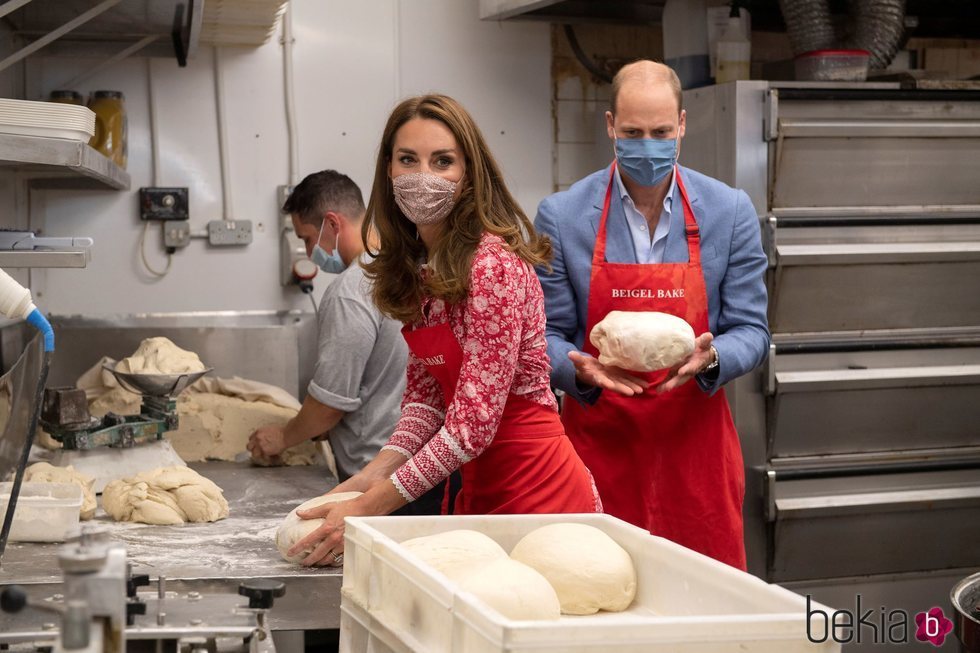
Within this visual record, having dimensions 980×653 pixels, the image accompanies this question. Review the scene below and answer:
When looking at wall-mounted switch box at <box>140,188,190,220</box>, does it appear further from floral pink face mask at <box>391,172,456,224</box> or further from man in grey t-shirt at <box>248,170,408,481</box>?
floral pink face mask at <box>391,172,456,224</box>

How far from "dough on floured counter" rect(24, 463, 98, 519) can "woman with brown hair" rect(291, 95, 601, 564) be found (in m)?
0.62

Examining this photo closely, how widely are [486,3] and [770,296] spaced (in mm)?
1517

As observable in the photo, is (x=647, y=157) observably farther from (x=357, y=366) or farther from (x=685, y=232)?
(x=357, y=366)

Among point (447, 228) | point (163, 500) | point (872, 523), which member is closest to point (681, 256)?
point (447, 228)

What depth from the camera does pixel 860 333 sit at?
3.46m

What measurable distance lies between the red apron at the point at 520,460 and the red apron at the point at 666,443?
0.48 m

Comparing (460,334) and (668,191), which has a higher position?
(668,191)

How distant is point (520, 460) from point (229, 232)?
222 centimetres

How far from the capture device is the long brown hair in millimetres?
1854

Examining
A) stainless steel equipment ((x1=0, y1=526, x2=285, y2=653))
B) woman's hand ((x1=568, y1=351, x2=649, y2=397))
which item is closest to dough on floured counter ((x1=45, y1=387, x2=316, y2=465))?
woman's hand ((x1=568, y1=351, x2=649, y2=397))

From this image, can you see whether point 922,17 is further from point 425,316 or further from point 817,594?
point 425,316

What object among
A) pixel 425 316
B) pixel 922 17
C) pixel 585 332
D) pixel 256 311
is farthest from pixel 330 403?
pixel 922 17

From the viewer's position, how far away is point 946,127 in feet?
11.3

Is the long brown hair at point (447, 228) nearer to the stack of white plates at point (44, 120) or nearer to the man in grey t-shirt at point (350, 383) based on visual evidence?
the stack of white plates at point (44, 120)
